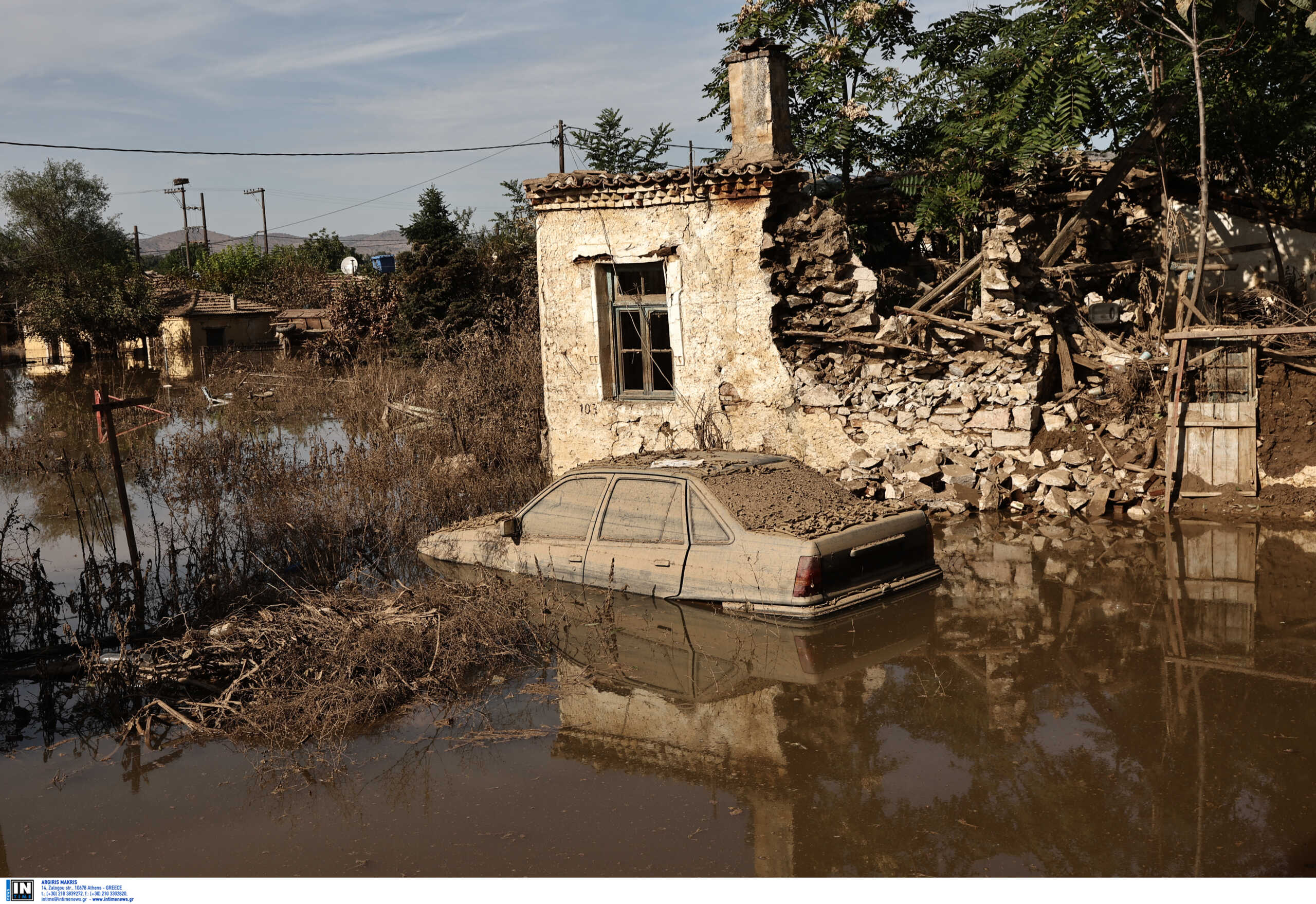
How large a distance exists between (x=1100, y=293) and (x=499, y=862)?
43.5 ft

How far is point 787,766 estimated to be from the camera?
5.36 metres

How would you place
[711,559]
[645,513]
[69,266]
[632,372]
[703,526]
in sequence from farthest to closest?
1. [69,266]
2. [632,372]
3. [645,513]
4. [703,526]
5. [711,559]

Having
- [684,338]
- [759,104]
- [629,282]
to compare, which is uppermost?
[759,104]

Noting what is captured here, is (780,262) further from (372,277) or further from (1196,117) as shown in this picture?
(372,277)

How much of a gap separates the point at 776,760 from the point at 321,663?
3.21 metres

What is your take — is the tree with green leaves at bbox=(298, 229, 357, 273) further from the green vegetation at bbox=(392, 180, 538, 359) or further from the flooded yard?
the flooded yard

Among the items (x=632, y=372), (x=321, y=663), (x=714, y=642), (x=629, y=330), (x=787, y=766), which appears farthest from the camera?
(x=632, y=372)

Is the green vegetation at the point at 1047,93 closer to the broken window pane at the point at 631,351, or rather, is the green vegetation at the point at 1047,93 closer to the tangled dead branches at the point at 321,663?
the broken window pane at the point at 631,351

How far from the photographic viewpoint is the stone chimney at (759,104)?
1273cm

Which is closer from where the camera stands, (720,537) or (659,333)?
(720,537)

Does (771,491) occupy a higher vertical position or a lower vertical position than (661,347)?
lower

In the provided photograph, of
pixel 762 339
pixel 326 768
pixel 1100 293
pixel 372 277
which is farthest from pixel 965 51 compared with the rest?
pixel 372 277

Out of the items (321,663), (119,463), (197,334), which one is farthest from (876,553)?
(197,334)

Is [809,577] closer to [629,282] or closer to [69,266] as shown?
[629,282]
